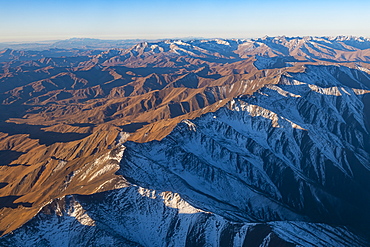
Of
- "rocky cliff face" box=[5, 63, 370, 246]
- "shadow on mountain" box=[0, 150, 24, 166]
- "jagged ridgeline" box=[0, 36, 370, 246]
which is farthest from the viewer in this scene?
"shadow on mountain" box=[0, 150, 24, 166]

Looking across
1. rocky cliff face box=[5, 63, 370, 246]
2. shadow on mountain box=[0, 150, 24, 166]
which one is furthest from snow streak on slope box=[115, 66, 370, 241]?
shadow on mountain box=[0, 150, 24, 166]

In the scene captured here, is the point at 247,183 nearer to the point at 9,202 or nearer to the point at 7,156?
the point at 9,202

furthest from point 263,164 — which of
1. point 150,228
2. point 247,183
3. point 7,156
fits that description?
point 7,156

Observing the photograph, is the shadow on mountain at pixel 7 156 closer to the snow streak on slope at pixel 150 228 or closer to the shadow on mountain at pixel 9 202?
the shadow on mountain at pixel 9 202

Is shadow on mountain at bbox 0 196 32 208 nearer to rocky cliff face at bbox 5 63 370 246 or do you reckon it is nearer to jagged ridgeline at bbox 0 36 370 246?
jagged ridgeline at bbox 0 36 370 246

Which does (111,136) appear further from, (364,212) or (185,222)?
(364,212)

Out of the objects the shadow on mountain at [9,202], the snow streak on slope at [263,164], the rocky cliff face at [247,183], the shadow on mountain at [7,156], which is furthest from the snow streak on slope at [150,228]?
the shadow on mountain at [7,156]

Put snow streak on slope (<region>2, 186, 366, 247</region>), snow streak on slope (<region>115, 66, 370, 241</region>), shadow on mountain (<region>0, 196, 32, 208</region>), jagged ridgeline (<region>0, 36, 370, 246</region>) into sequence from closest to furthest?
1. snow streak on slope (<region>2, 186, 366, 247</region>)
2. jagged ridgeline (<region>0, 36, 370, 246</region>)
3. snow streak on slope (<region>115, 66, 370, 241</region>)
4. shadow on mountain (<region>0, 196, 32, 208</region>)

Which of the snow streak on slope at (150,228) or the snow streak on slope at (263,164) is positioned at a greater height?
the snow streak on slope at (150,228)

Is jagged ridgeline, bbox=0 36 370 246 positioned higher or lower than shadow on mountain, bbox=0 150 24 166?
higher

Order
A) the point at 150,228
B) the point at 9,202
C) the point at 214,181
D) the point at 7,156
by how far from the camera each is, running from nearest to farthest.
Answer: the point at 150,228 → the point at 214,181 → the point at 9,202 → the point at 7,156

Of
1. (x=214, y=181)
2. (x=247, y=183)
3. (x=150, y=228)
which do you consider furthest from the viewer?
(x=247, y=183)

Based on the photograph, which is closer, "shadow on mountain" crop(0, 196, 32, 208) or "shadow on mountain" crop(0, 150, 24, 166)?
"shadow on mountain" crop(0, 196, 32, 208)
